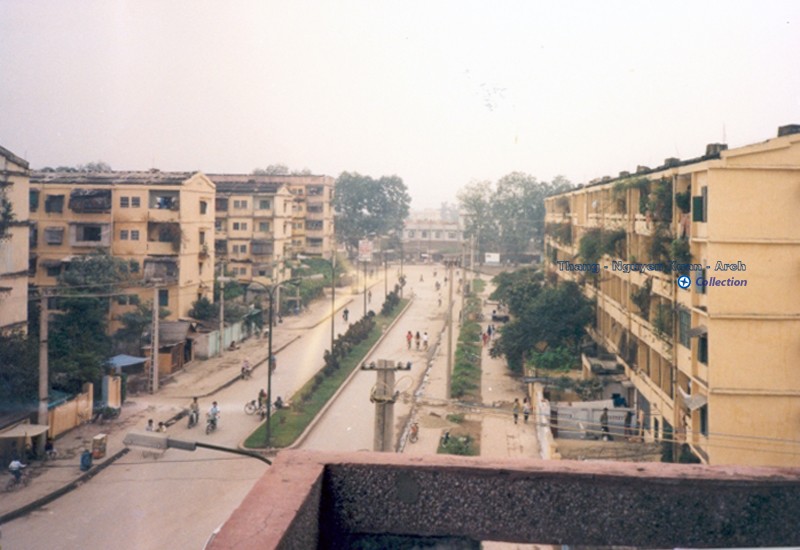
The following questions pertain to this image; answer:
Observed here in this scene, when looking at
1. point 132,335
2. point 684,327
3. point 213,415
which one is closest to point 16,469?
point 213,415

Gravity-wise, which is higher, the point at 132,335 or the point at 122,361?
the point at 132,335

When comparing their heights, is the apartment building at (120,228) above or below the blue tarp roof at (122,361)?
above

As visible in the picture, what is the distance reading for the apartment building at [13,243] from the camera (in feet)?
68.1

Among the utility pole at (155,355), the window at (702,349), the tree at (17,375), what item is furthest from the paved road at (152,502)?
the window at (702,349)

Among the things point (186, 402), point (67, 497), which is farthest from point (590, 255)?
point (67, 497)

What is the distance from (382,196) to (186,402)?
171ft

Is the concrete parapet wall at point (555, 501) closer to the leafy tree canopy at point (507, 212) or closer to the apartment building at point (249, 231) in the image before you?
the apartment building at point (249, 231)

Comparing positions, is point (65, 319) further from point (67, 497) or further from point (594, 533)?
Result: point (594, 533)

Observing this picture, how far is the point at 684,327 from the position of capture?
15.1m

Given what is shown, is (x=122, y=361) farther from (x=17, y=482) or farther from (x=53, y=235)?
(x=53, y=235)

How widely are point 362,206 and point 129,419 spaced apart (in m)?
53.6

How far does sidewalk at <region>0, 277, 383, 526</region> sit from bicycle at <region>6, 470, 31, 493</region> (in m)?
0.12

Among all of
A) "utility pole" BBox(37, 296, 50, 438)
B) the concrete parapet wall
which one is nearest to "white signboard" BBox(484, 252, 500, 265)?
"utility pole" BBox(37, 296, 50, 438)

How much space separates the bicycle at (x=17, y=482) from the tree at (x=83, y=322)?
198 inches
